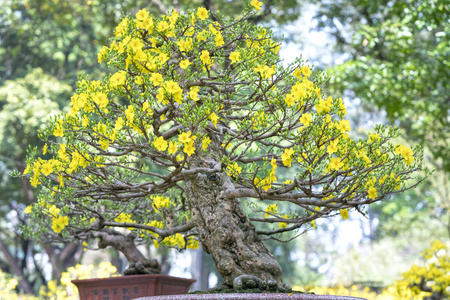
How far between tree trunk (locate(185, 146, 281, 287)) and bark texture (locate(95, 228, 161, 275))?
107cm

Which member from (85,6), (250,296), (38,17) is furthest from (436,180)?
(38,17)

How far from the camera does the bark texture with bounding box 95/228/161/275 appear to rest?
3.85 meters

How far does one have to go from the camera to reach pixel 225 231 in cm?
287

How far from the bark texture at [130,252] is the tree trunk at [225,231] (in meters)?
1.07

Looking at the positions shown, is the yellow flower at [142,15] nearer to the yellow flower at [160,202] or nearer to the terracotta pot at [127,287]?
the yellow flower at [160,202]

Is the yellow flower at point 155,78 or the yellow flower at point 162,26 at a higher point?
the yellow flower at point 162,26

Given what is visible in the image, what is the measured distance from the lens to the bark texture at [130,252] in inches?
151

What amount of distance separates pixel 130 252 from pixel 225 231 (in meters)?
1.46

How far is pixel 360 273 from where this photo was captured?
16703 mm

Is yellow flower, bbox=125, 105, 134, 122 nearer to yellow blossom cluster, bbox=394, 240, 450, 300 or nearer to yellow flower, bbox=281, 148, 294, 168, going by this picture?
yellow flower, bbox=281, 148, 294, 168

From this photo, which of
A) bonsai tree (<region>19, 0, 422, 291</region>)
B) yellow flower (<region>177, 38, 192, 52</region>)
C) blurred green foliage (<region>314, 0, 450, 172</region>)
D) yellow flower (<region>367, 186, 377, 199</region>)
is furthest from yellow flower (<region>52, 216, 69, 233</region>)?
blurred green foliage (<region>314, 0, 450, 172</region>)

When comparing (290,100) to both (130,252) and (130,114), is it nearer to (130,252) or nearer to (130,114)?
(130,114)

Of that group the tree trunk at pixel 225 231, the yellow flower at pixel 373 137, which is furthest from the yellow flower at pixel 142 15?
the yellow flower at pixel 373 137

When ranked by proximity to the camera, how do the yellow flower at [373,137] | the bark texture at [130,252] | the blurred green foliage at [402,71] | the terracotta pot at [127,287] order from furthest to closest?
the blurred green foliage at [402,71] < the bark texture at [130,252] < the terracotta pot at [127,287] < the yellow flower at [373,137]
